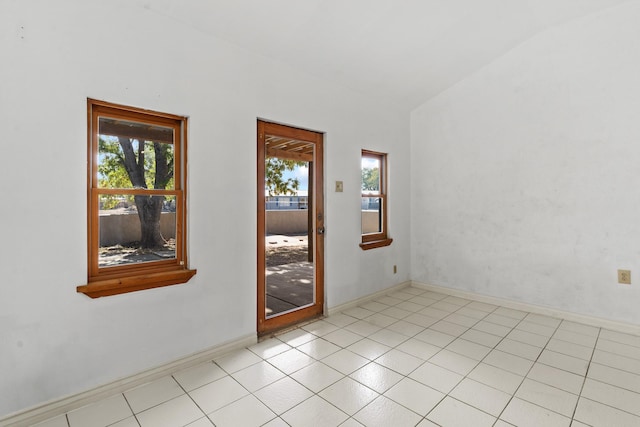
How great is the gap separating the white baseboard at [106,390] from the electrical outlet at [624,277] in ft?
12.6

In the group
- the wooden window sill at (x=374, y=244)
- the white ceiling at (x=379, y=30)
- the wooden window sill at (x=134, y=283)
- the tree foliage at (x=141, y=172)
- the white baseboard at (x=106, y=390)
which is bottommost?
the white baseboard at (x=106, y=390)

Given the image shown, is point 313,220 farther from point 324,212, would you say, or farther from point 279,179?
point 279,179

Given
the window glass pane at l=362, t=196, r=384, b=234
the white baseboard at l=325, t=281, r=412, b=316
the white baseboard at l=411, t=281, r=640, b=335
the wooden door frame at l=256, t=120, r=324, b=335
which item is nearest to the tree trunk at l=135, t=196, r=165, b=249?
the wooden door frame at l=256, t=120, r=324, b=335

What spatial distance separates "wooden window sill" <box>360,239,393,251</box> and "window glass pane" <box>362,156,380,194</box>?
26.5 inches

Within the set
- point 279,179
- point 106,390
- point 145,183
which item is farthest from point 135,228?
point 279,179

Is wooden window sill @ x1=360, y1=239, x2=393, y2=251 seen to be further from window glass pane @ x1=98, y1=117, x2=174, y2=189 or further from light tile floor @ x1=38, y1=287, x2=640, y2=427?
window glass pane @ x1=98, y1=117, x2=174, y2=189

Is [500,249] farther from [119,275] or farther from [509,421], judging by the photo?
[119,275]

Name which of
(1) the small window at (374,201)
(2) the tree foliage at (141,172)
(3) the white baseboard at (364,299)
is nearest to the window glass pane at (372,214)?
(1) the small window at (374,201)

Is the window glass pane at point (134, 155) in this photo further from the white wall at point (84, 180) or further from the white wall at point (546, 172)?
the white wall at point (546, 172)

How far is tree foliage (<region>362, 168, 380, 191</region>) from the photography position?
4.24 metres

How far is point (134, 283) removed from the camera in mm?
2234

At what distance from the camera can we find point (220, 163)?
2.71 m

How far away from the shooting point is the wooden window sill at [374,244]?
13.3 feet

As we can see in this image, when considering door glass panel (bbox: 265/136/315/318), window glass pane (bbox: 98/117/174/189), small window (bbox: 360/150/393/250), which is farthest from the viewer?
small window (bbox: 360/150/393/250)
